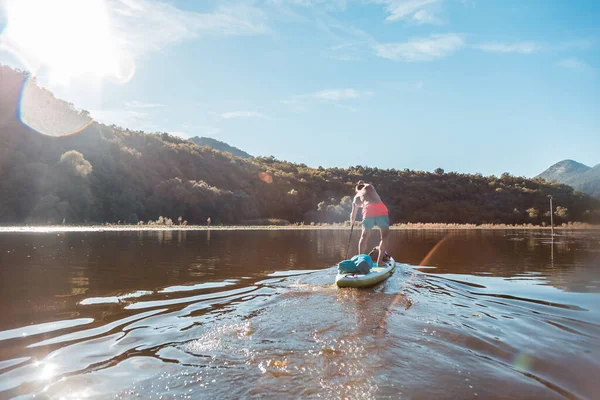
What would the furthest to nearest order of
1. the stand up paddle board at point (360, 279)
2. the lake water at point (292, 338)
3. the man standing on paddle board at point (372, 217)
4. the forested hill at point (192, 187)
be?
1. the forested hill at point (192, 187)
2. the man standing on paddle board at point (372, 217)
3. the stand up paddle board at point (360, 279)
4. the lake water at point (292, 338)

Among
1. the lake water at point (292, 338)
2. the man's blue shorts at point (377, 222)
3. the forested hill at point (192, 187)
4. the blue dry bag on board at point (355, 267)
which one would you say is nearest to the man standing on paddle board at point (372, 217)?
the man's blue shorts at point (377, 222)

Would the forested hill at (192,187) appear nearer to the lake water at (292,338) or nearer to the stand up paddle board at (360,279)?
the lake water at (292,338)

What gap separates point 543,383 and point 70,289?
8.58 meters

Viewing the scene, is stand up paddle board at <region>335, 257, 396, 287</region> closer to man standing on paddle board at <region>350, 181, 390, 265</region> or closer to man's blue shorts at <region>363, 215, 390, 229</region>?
man standing on paddle board at <region>350, 181, 390, 265</region>

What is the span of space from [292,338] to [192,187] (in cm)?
5972

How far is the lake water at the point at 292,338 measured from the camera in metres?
3.84

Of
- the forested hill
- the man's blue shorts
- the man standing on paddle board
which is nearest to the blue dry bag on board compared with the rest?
the man standing on paddle board

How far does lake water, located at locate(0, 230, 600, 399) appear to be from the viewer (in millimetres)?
3838

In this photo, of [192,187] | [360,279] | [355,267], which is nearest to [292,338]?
[360,279]

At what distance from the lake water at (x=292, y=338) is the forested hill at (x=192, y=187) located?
39.4 meters

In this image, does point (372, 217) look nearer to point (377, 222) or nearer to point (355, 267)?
point (377, 222)

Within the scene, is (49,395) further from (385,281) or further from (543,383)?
(385,281)

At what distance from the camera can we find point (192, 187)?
62594 millimetres

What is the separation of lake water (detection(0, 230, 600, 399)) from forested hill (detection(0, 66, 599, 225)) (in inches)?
1549
